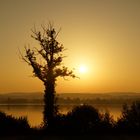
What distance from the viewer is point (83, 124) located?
1162 inches

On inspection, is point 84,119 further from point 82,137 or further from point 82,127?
point 82,137

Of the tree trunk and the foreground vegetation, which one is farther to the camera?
the tree trunk

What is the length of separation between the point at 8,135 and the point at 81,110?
23.6 ft

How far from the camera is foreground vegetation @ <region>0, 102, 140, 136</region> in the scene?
1103 inches

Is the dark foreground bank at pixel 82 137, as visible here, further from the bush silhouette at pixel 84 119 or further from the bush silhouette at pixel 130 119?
the bush silhouette at pixel 130 119

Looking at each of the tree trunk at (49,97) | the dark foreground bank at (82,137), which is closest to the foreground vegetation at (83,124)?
the dark foreground bank at (82,137)

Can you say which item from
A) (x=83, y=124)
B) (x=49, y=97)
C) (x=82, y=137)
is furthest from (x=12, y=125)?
(x=49, y=97)

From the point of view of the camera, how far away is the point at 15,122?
2948 cm

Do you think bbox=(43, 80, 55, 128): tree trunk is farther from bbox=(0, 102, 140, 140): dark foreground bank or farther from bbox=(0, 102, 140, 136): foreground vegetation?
bbox=(0, 102, 140, 136): foreground vegetation

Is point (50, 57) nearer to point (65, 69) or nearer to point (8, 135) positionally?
point (65, 69)

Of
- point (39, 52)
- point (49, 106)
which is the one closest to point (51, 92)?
point (49, 106)

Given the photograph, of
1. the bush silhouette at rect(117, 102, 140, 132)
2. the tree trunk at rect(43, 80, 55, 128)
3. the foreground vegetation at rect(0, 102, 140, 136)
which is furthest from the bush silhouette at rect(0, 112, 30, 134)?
the tree trunk at rect(43, 80, 55, 128)

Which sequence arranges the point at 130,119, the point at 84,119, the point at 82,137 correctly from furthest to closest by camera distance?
1. the point at 130,119
2. the point at 84,119
3. the point at 82,137

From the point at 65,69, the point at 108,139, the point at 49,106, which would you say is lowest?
the point at 108,139
